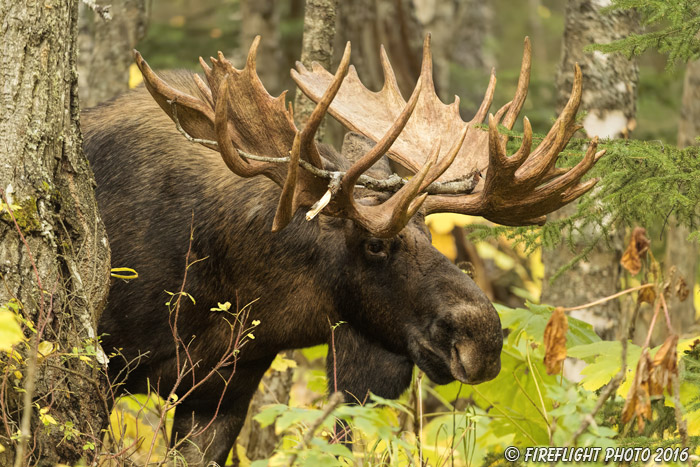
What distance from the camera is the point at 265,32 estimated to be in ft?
30.8

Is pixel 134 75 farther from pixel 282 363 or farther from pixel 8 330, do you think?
pixel 8 330

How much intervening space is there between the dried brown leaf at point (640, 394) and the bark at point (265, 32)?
22.7 feet

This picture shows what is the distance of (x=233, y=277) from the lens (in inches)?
175

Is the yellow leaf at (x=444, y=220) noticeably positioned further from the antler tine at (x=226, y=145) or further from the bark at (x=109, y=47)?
the antler tine at (x=226, y=145)

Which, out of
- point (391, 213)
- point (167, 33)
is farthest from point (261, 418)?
point (167, 33)

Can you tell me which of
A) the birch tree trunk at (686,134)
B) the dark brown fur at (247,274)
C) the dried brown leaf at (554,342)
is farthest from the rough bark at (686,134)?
the dried brown leaf at (554,342)

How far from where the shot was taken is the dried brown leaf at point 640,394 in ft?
9.09

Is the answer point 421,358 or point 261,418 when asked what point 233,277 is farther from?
point 261,418

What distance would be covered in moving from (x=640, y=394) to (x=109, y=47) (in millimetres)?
5646

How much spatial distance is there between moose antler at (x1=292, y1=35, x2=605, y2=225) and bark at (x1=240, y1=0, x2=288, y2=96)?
13.5 feet

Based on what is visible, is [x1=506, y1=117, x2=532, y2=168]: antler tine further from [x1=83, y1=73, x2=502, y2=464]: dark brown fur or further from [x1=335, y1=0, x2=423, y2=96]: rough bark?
[x1=335, y1=0, x2=423, y2=96]: rough bark

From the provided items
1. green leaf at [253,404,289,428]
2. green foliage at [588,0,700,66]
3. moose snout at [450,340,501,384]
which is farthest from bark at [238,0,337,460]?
green leaf at [253,404,289,428]

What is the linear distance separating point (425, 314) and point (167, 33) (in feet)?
29.7

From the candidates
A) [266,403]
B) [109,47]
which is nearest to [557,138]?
[266,403]
